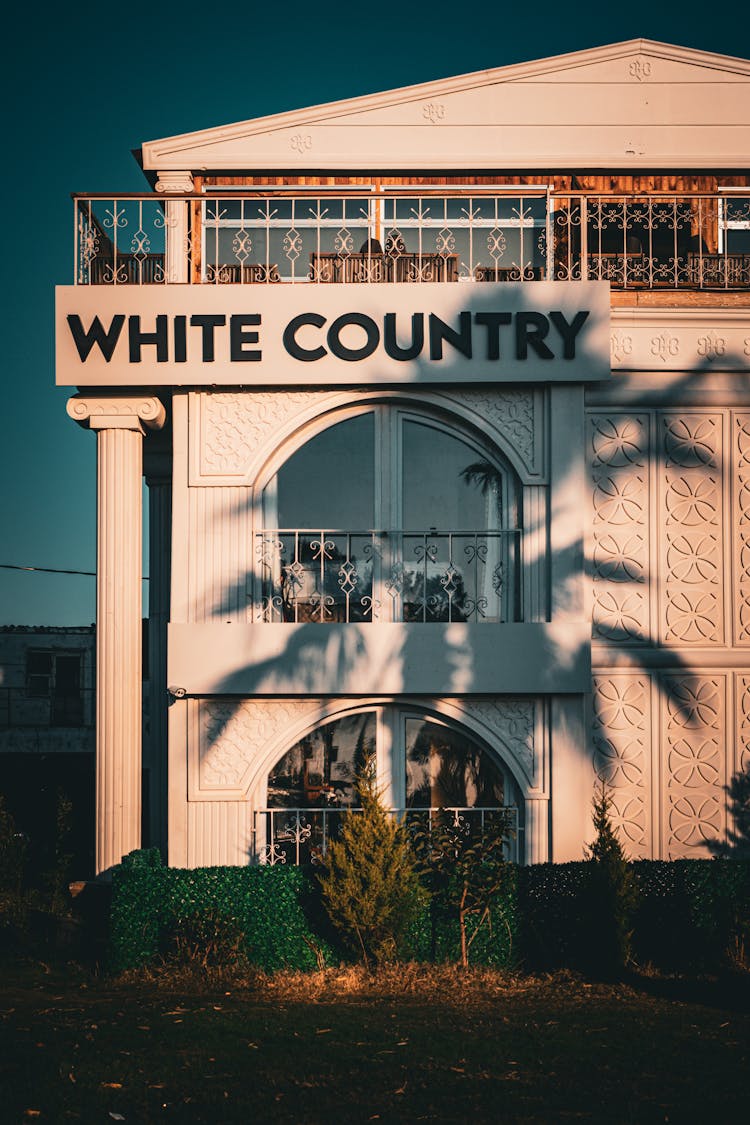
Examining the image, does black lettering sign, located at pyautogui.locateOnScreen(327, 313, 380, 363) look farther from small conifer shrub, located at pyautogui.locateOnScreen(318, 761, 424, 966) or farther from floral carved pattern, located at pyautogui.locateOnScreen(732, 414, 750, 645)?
small conifer shrub, located at pyautogui.locateOnScreen(318, 761, 424, 966)

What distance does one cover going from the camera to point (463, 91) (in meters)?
13.9

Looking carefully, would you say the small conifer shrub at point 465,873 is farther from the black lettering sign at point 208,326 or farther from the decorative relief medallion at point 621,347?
the black lettering sign at point 208,326

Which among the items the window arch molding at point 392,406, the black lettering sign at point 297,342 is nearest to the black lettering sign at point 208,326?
the black lettering sign at point 297,342

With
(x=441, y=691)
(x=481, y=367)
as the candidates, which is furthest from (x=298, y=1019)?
(x=481, y=367)

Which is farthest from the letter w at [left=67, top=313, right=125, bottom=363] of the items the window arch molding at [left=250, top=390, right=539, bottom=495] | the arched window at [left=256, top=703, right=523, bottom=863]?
the arched window at [left=256, top=703, right=523, bottom=863]

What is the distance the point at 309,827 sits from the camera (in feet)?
37.8

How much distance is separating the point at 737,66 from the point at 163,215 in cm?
751

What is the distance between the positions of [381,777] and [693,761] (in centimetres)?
328

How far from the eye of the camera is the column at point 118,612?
1140 centimetres

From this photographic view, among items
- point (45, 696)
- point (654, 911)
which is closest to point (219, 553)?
point (654, 911)

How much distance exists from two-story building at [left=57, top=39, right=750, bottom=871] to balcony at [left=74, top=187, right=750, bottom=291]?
0.26 meters

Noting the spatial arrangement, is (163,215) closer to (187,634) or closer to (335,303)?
(335,303)

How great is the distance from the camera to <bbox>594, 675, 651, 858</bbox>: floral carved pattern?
1148 cm

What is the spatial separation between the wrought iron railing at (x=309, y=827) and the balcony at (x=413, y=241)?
5726 millimetres
